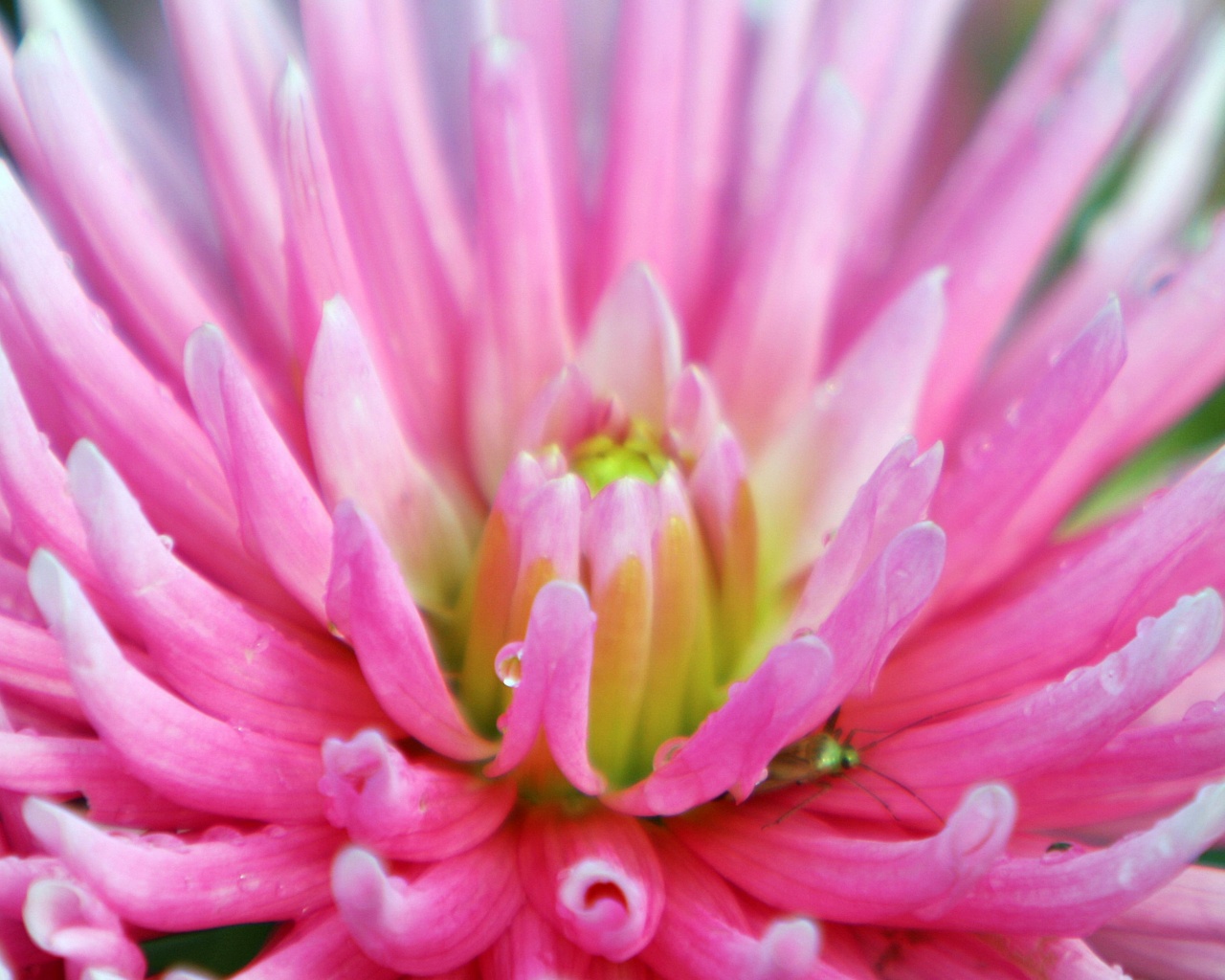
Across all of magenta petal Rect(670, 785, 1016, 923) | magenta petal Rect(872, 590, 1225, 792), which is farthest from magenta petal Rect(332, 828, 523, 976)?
magenta petal Rect(872, 590, 1225, 792)

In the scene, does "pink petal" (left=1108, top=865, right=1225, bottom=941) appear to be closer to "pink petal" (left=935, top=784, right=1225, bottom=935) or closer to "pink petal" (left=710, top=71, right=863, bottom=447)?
"pink petal" (left=935, top=784, right=1225, bottom=935)

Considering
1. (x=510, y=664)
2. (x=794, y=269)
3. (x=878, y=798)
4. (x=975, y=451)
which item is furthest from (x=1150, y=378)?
(x=510, y=664)

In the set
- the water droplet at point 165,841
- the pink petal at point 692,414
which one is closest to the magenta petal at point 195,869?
the water droplet at point 165,841

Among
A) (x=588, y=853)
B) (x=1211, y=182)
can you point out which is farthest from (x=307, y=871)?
(x=1211, y=182)

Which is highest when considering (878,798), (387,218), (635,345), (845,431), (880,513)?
(387,218)

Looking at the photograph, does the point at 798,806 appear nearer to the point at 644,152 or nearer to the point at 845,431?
the point at 845,431

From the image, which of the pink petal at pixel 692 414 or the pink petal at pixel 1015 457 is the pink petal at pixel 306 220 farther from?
the pink petal at pixel 1015 457
